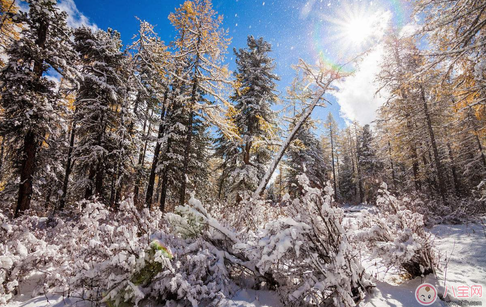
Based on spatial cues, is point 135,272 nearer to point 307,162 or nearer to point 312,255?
point 312,255

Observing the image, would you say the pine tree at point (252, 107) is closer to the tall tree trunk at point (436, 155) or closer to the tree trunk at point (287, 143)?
the tree trunk at point (287, 143)

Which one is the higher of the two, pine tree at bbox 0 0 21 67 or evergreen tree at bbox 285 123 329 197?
pine tree at bbox 0 0 21 67

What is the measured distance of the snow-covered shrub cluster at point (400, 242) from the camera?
274 centimetres

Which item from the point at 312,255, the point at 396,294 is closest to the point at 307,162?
the point at 396,294

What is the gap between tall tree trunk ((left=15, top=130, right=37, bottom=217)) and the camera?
827 centimetres

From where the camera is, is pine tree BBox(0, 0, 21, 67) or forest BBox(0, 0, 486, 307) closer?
forest BBox(0, 0, 486, 307)

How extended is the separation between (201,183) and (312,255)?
18582mm

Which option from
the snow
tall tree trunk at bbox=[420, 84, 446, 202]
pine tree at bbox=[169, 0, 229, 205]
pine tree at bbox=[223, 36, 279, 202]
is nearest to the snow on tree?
pine tree at bbox=[223, 36, 279, 202]

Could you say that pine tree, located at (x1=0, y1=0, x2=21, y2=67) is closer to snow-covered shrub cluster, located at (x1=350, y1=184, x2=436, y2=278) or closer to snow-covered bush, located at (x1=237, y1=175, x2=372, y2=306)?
snow-covered bush, located at (x1=237, y1=175, x2=372, y2=306)

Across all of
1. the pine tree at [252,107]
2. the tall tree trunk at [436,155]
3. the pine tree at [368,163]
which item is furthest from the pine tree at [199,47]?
the pine tree at [368,163]

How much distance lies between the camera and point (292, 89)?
6.54 meters

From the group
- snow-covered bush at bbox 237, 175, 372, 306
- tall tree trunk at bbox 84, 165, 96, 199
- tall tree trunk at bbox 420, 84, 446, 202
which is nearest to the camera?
snow-covered bush at bbox 237, 175, 372, 306

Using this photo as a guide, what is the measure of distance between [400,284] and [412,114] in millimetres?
14776

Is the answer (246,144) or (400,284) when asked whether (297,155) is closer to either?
(246,144)
